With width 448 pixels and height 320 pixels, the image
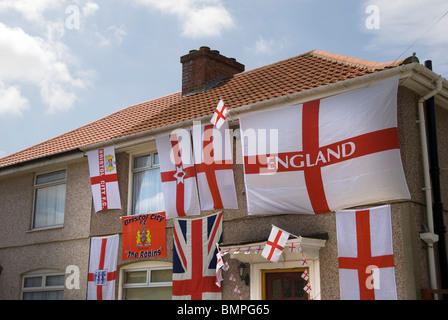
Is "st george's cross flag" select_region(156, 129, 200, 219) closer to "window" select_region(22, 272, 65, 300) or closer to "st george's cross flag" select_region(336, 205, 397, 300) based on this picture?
"st george's cross flag" select_region(336, 205, 397, 300)

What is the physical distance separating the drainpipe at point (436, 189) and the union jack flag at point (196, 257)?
12.7ft

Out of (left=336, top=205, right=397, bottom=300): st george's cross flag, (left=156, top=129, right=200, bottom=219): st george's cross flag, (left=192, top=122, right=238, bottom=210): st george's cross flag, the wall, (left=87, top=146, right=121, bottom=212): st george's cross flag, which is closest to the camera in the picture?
(left=336, top=205, right=397, bottom=300): st george's cross flag

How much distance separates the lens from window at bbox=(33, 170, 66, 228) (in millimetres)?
14570

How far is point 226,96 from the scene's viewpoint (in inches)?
512

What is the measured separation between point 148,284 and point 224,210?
2.45 metres

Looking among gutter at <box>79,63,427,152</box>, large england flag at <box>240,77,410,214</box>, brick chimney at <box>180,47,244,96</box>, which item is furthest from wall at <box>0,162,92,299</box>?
large england flag at <box>240,77,410,214</box>

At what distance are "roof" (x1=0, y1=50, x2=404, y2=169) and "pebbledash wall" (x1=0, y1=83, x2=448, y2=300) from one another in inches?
30.2

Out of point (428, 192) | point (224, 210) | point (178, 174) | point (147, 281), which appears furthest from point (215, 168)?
point (428, 192)

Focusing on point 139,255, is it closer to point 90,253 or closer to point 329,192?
point 90,253

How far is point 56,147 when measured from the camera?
15898 millimetres

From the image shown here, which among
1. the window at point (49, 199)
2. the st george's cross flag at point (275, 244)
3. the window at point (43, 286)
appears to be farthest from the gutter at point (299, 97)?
the window at point (43, 286)

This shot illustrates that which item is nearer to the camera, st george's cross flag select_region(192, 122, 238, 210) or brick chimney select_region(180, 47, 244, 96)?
st george's cross flag select_region(192, 122, 238, 210)
